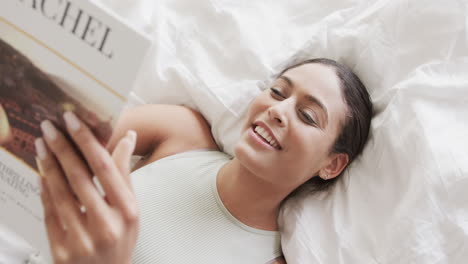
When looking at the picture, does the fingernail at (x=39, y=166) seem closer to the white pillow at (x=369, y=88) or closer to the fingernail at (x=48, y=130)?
the fingernail at (x=48, y=130)

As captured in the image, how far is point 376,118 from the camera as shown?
3.51 ft

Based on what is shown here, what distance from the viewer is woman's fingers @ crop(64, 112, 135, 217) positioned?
20.7 inches

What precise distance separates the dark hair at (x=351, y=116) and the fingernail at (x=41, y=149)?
679 mm

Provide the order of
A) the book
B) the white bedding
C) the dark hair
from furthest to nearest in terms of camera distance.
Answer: the dark hair
the white bedding
the book

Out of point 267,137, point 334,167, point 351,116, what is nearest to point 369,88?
point 351,116

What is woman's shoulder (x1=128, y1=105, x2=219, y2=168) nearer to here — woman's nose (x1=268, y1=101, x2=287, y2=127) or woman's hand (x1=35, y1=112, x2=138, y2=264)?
woman's nose (x1=268, y1=101, x2=287, y2=127)

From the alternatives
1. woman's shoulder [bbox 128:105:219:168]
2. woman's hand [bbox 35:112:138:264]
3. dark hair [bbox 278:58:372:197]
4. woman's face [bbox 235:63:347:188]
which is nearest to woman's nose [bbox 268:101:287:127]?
woman's face [bbox 235:63:347:188]

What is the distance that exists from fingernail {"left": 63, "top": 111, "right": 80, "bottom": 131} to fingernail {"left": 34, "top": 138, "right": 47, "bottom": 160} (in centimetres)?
6

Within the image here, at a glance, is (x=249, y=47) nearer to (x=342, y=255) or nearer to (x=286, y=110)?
(x=286, y=110)

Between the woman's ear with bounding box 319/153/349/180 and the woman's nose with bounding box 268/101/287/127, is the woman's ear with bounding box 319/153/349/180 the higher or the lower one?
the lower one

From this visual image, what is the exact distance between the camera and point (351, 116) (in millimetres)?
1042

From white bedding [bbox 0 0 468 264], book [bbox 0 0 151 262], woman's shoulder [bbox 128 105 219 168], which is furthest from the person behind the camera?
woman's shoulder [bbox 128 105 219 168]

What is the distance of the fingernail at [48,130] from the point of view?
22.0 inches

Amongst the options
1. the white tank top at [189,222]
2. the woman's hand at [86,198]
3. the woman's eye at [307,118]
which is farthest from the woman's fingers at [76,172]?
the woman's eye at [307,118]
